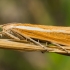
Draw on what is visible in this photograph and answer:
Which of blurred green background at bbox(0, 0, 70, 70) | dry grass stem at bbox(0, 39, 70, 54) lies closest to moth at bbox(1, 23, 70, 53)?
dry grass stem at bbox(0, 39, 70, 54)

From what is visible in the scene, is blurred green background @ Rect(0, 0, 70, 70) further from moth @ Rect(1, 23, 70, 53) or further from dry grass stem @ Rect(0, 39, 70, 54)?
dry grass stem @ Rect(0, 39, 70, 54)

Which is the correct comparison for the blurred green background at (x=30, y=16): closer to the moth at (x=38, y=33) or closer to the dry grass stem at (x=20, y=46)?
the moth at (x=38, y=33)

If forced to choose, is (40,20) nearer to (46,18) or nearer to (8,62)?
(46,18)

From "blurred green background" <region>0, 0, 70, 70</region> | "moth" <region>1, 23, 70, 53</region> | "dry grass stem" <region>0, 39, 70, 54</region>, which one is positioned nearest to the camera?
"dry grass stem" <region>0, 39, 70, 54</region>

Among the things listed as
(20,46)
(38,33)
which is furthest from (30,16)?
(20,46)

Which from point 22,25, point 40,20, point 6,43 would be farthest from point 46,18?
point 6,43

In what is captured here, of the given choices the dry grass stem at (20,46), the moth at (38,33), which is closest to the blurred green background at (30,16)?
the moth at (38,33)

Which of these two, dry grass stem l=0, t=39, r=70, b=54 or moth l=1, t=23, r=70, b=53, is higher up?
moth l=1, t=23, r=70, b=53
